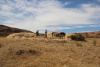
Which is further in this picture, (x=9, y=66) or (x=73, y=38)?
(x=73, y=38)

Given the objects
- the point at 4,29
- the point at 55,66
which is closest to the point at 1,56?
the point at 55,66

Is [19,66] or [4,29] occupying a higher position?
[4,29]

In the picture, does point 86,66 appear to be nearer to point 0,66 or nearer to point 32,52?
point 32,52

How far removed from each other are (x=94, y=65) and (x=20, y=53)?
4.99m

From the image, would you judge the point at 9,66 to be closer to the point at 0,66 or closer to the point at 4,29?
the point at 0,66

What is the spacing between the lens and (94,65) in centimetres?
553

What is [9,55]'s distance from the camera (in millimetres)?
6410

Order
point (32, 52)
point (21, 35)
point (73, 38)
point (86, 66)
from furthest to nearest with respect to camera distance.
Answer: point (73, 38)
point (21, 35)
point (32, 52)
point (86, 66)

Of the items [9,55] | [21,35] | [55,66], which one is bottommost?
[55,66]

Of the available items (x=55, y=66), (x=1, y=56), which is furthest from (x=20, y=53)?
(x=55, y=66)

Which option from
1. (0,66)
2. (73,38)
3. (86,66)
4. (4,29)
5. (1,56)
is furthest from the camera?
(4,29)

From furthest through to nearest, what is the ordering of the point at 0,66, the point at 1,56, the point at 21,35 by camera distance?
1. the point at 21,35
2. the point at 1,56
3. the point at 0,66

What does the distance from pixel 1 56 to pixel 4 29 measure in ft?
145

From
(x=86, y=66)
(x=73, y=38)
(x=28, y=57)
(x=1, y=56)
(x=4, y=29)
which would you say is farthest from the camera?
(x=4, y=29)
